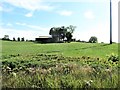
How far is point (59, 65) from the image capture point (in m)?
6.25

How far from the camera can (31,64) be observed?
6488 mm

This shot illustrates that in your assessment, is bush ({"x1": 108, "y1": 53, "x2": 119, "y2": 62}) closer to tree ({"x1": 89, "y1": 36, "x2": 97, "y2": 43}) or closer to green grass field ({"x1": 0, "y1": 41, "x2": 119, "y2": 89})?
green grass field ({"x1": 0, "y1": 41, "x2": 119, "y2": 89})

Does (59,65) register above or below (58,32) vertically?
below

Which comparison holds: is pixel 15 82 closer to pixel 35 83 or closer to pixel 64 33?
pixel 35 83

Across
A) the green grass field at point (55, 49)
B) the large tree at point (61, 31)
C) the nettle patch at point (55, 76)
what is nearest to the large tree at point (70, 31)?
the large tree at point (61, 31)

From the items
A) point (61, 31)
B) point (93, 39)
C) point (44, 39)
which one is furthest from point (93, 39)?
point (44, 39)

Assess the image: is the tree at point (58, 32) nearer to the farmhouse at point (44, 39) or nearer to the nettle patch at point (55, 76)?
the farmhouse at point (44, 39)

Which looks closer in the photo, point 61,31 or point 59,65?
point 59,65

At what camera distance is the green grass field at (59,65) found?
15.6 feet

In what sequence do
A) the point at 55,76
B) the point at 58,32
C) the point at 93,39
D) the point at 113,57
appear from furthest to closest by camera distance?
1. the point at 93,39
2. the point at 113,57
3. the point at 58,32
4. the point at 55,76

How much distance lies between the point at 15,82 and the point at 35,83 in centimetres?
37

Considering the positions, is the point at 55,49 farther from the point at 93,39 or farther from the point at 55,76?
the point at 55,76

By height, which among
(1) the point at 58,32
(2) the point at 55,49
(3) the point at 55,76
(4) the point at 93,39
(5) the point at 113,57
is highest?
(1) the point at 58,32

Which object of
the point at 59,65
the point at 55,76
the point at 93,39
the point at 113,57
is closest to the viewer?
the point at 55,76
